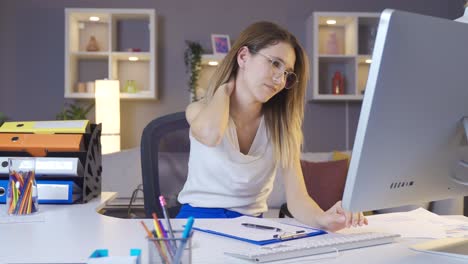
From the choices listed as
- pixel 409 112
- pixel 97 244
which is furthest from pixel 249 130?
pixel 409 112

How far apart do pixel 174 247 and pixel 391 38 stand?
442 millimetres

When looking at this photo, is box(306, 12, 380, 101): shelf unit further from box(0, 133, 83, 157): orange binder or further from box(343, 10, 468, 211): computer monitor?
box(343, 10, 468, 211): computer monitor

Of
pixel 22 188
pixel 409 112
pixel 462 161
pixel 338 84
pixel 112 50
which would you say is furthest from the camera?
pixel 338 84

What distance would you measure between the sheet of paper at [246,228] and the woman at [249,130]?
9.0 inches

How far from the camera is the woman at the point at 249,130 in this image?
1583 millimetres

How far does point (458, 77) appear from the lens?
2.90 feet

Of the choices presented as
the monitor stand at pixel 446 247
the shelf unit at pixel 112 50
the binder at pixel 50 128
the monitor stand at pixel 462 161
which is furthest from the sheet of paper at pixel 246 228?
the shelf unit at pixel 112 50

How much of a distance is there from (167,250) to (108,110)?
3.47 m

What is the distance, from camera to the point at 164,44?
14.7 feet

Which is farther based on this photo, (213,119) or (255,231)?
(213,119)

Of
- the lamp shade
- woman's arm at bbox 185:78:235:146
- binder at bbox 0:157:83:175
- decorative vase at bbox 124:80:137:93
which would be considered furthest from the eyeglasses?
decorative vase at bbox 124:80:137:93

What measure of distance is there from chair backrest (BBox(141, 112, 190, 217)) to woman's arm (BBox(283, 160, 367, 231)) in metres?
0.39

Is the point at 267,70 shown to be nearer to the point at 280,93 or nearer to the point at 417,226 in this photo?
the point at 280,93

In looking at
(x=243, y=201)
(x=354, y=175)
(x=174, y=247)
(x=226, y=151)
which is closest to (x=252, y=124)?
(x=226, y=151)
